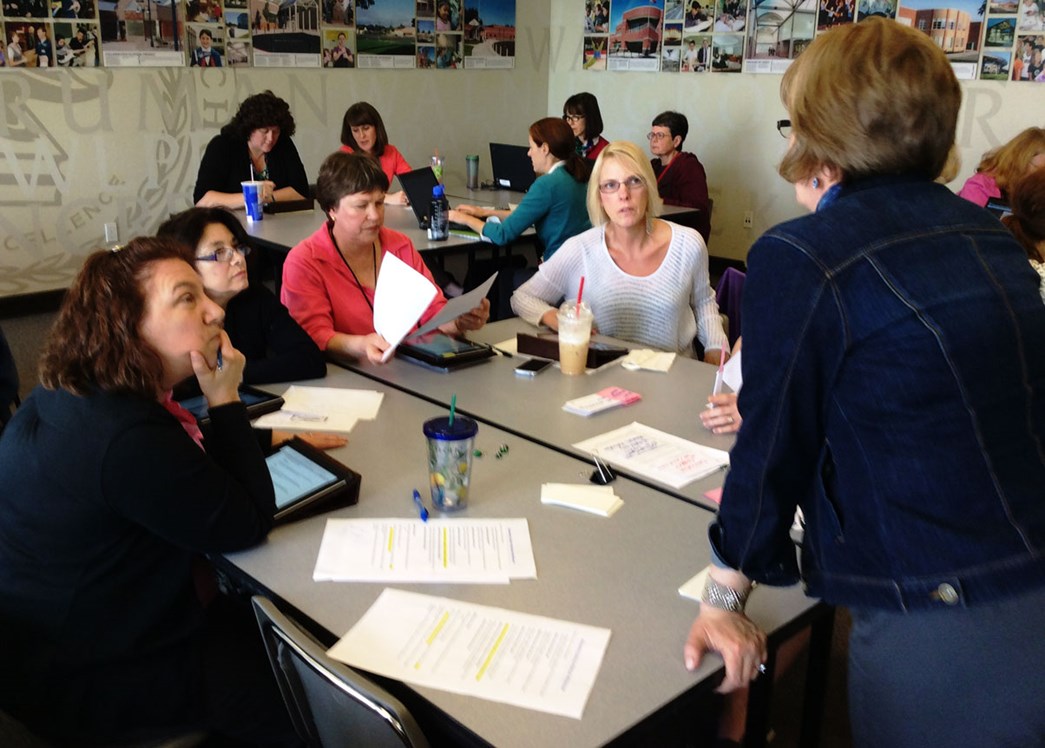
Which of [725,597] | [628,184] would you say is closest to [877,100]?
[725,597]

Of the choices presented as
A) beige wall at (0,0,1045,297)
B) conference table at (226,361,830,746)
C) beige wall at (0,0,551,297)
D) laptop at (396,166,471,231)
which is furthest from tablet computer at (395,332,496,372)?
beige wall at (0,0,551,297)

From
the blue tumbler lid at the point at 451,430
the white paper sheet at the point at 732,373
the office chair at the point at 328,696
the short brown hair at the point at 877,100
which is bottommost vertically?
the office chair at the point at 328,696

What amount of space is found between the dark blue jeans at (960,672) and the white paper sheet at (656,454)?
0.68 metres

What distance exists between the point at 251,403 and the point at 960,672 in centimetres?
160

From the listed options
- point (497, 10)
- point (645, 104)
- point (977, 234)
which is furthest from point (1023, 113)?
point (977, 234)

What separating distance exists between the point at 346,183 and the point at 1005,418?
6.96ft

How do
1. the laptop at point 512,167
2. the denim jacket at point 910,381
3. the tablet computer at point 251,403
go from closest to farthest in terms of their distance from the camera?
1. the denim jacket at point 910,381
2. the tablet computer at point 251,403
3. the laptop at point 512,167

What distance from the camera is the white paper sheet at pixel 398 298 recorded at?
2.19m

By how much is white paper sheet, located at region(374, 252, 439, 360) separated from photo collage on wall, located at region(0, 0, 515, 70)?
3753 mm

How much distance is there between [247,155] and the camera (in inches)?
192

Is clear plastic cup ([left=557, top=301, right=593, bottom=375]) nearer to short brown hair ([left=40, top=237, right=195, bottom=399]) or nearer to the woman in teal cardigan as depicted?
short brown hair ([left=40, top=237, right=195, bottom=399])

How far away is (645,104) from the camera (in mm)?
6828

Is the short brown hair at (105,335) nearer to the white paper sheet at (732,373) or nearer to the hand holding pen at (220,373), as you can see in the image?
the hand holding pen at (220,373)

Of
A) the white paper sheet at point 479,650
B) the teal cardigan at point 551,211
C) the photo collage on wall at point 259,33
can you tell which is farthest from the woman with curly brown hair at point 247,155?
the white paper sheet at point 479,650
